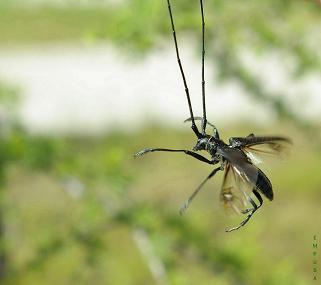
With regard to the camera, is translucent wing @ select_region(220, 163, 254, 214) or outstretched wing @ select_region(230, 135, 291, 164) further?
outstretched wing @ select_region(230, 135, 291, 164)

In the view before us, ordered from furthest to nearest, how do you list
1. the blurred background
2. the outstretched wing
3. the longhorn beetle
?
1. the blurred background
2. the outstretched wing
3. the longhorn beetle

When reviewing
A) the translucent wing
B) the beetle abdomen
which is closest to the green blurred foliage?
the translucent wing

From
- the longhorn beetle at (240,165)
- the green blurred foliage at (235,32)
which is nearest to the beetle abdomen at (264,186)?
the longhorn beetle at (240,165)

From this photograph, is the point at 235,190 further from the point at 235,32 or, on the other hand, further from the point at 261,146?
the point at 235,32

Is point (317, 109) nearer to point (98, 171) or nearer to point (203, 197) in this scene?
point (203, 197)

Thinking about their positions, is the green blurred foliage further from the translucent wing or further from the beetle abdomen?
the beetle abdomen

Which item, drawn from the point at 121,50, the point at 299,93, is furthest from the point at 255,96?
the point at 121,50

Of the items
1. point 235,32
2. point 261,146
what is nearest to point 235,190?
point 261,146

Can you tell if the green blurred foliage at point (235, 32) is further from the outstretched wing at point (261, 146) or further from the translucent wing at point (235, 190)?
the translucent wing at point (235, 190)
